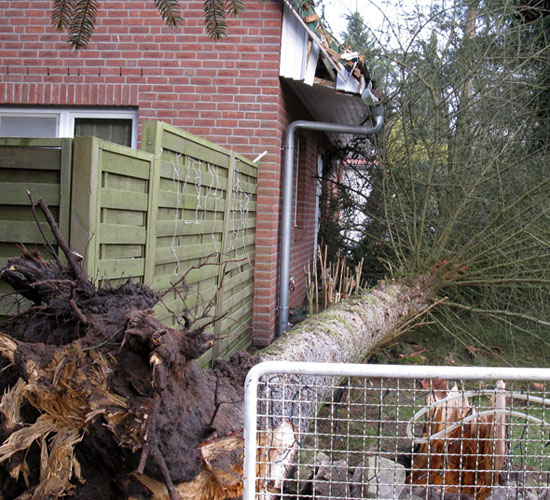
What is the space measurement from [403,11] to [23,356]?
638 cm

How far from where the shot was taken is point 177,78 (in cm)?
689

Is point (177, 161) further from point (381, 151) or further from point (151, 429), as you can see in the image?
point (381, 151)

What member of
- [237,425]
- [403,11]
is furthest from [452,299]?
[237,425]

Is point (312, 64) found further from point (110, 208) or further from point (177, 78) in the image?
point (110, 208)

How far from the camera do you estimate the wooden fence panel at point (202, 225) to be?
3871 millimetres

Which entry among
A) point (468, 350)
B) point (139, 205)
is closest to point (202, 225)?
point (139, 205)

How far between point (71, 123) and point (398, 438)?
19.8 feet

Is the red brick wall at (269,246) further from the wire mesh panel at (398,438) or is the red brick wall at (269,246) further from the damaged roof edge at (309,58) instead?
the wire mesh panel at (398,438)

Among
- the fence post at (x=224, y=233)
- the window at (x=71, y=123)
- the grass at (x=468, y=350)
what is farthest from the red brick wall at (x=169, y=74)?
the grass at (x=468, y=350)

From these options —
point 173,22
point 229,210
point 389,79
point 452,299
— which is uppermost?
point 389,79

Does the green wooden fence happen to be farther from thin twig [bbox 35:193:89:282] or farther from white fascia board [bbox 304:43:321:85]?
white fascia board [bbox 304:43:321:85]

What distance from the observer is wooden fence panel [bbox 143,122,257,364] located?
387 centimetres

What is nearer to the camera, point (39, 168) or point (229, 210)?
point (39, 168)

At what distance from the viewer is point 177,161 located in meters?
4.15
